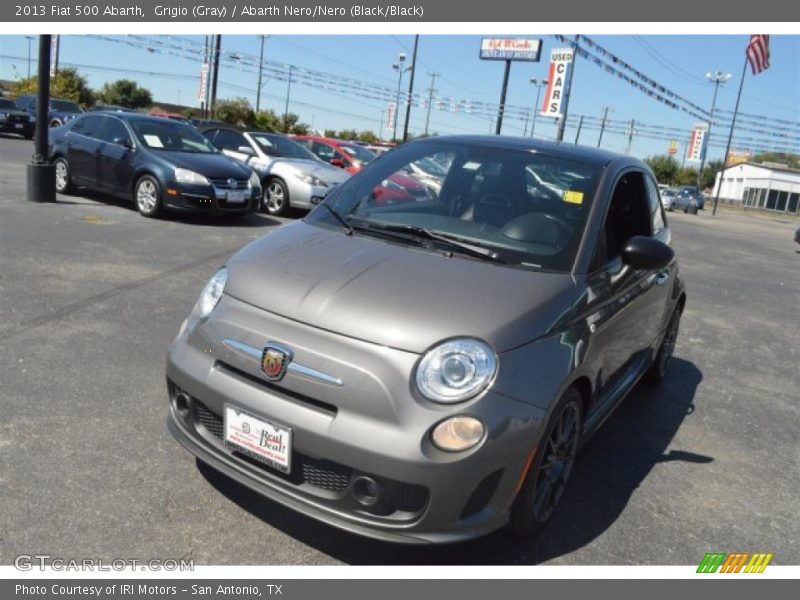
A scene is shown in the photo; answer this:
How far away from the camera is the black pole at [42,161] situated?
10.0 m

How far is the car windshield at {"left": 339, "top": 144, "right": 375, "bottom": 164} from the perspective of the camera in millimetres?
15773

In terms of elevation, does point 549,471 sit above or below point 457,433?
below

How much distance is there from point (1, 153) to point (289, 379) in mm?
20390

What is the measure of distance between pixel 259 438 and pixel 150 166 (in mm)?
8560

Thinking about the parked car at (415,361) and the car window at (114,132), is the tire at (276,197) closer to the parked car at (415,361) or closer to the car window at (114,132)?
the car window at (114,132)

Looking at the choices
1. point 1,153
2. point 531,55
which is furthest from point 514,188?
point 531,55

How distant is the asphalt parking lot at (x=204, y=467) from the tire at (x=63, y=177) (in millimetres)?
4574

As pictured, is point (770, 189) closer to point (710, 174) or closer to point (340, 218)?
point (710, 174)

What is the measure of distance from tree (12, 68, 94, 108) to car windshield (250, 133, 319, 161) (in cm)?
3700

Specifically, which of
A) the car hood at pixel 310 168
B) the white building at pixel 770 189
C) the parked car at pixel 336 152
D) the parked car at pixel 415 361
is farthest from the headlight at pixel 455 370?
the white building at pixel 770 189

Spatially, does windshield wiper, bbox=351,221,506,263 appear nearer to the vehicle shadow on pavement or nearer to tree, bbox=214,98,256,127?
the vehicle shadow on pavement

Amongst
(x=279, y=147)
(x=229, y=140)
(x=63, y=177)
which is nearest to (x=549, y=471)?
(x=63, y=177)

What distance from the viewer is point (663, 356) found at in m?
5.23
